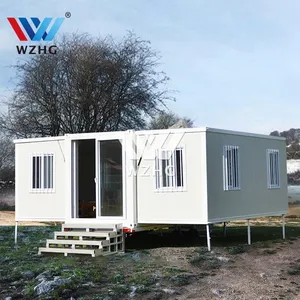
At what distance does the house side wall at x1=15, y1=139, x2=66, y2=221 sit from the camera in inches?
499

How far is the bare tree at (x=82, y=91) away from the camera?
75.8 ft

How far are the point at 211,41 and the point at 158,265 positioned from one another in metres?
8.17

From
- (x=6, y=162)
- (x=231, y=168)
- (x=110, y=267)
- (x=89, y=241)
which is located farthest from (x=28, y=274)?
(x=6, y=162)

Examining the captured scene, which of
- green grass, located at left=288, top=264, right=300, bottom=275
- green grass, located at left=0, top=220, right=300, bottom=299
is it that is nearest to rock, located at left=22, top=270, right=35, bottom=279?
green grass, located at left=0, top=220, right=300, bottom=299

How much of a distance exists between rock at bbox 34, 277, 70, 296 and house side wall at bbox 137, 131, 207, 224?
3.71 metres

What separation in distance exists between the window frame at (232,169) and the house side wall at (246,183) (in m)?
0.09

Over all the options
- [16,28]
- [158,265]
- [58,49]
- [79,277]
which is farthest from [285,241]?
[58,49]

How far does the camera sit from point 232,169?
39.9 feet

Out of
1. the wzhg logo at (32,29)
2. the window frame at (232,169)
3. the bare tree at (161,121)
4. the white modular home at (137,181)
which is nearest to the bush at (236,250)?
the white modular home at (137,181)

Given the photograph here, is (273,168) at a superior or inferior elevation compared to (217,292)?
superior

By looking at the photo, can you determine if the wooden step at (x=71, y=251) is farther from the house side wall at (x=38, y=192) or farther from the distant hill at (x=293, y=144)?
the distant hill at (x=293, y=144)

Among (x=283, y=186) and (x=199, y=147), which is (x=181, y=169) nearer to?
(x=199, y=147)

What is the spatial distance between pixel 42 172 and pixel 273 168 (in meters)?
5.87

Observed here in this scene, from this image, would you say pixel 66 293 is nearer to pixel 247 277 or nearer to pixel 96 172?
pixel 247 277
